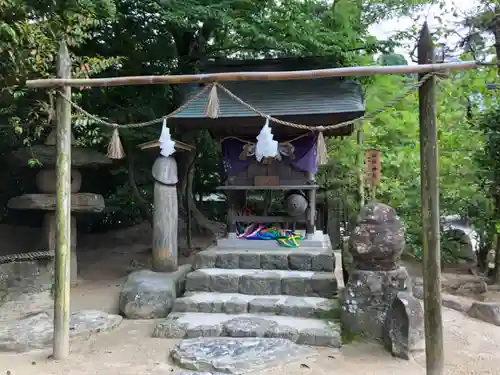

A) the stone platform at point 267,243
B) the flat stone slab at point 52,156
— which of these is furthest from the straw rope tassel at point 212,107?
the flat stone slab at point 52,156

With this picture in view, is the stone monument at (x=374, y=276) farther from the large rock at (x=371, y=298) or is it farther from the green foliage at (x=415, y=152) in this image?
the green foliage at (x=415, y=152)

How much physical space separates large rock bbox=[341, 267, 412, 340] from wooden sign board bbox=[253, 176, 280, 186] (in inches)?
119

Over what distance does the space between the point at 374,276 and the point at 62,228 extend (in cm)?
376

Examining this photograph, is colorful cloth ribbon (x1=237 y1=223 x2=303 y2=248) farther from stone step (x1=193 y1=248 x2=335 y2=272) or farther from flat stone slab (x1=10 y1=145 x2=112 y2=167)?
flat stone slab (x1=10 y1=145 x2=112 y2=167)

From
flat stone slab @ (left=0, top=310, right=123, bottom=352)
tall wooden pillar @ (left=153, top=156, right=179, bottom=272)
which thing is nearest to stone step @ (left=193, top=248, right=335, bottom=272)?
tall wooden pillar @ (left=153, top=156, right=179, bottom=272)

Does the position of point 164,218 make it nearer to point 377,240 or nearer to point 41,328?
point 41,328

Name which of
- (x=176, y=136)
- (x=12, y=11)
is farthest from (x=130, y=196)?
(x=12, y=11)

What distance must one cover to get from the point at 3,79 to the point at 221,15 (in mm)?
4320

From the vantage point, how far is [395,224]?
569 centimetres

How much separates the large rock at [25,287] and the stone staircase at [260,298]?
8.24ft

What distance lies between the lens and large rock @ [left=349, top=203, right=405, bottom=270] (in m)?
5.55

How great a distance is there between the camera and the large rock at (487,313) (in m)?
6.44

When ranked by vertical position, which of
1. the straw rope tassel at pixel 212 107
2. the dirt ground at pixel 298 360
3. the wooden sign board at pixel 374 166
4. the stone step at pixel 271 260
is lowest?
the dirt ground at pixel 298 360

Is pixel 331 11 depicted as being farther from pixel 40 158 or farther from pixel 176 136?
pixel 40 158
